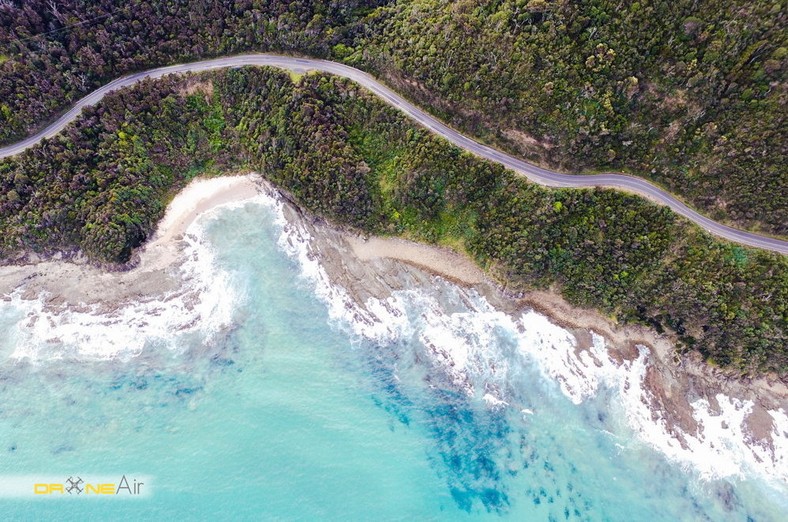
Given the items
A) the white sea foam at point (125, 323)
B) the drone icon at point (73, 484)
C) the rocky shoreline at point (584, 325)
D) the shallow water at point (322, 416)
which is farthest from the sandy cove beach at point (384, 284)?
the drone icon at point (73, 484)

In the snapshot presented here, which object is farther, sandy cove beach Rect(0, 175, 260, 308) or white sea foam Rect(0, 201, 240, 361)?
sandy cove beach Rect(0, 175, 260, 308)

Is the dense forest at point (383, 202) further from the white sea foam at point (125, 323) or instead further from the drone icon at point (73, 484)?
the drone icon at point (73, 484)

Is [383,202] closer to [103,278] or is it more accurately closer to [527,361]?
[527,361]

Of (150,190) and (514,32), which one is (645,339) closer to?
(514,32)

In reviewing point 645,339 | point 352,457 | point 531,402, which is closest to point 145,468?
point 352,457

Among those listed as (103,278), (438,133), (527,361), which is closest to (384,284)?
(527,361)

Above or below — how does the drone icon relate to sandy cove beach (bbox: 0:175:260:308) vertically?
below

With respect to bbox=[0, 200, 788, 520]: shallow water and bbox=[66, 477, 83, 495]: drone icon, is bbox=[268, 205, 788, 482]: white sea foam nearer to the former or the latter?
bbox=[0, 200, 788, 520]: shallow water

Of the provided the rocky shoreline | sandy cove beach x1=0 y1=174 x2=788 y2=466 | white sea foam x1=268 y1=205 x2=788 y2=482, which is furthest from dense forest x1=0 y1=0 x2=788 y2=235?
white sea foam x1=268 y1=205 x2=788 y2=482
